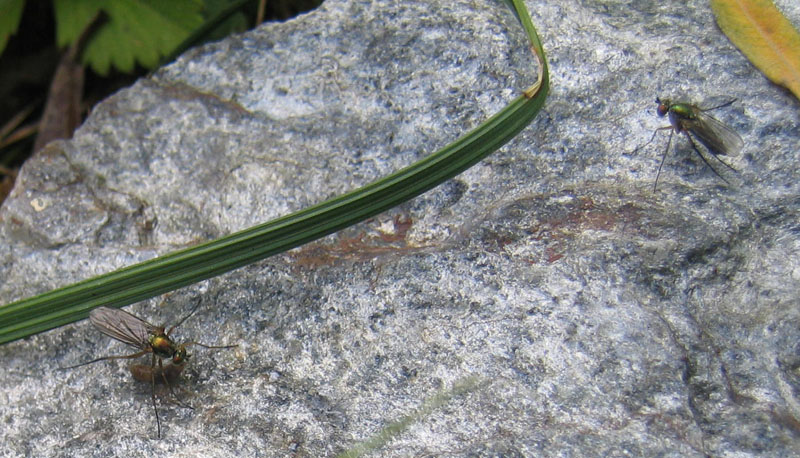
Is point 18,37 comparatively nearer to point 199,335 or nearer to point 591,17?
point 199,335

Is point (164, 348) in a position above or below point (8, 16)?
below

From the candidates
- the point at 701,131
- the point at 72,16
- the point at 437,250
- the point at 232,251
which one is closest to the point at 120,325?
the point at 232,251

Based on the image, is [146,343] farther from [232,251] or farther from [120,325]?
[232,251]

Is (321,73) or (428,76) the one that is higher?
(321,73)

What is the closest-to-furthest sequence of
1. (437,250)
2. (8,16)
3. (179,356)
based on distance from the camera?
1. (179,356)
2. (437,250)
3. (8,16)

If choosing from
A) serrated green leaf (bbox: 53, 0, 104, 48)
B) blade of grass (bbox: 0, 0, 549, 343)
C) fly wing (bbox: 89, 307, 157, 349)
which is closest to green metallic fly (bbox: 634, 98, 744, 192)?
blade of grass (bbox: 0, 0, 549, 343)

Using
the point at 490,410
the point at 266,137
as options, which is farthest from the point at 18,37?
the point at 490,410

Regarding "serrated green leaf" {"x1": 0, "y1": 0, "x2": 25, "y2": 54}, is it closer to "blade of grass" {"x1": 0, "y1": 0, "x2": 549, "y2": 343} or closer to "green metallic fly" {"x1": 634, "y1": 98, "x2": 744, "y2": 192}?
"blade of grass" {"x1": 0, "y1": 0, "x2": 549, "y2": 343}
